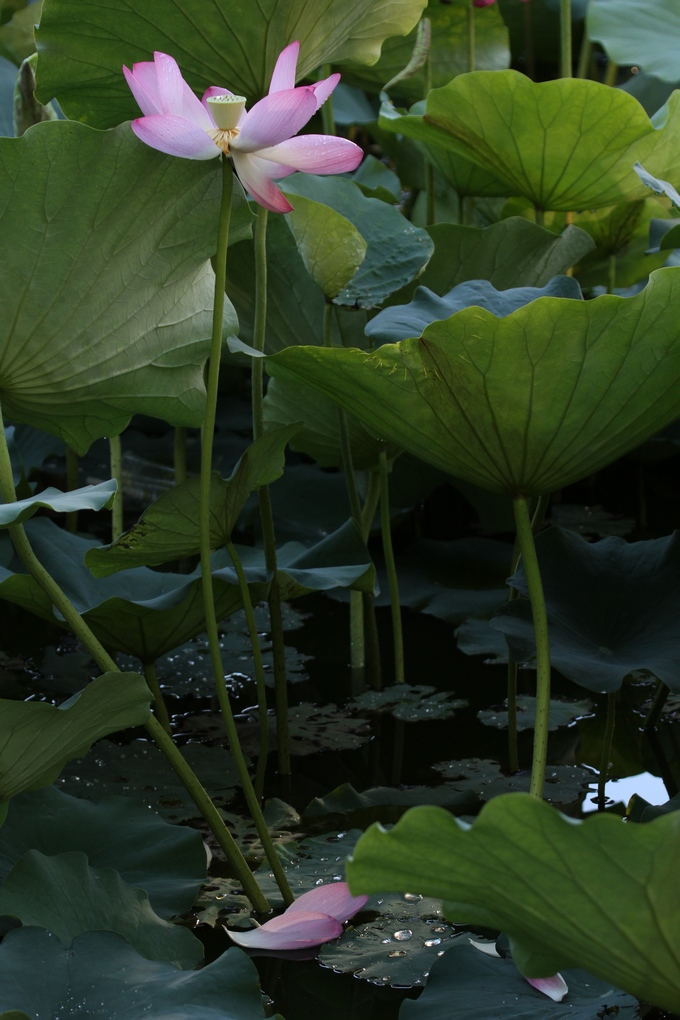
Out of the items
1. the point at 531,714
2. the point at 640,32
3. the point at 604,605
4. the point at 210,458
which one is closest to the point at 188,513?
the point at 210,458

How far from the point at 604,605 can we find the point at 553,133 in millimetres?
530

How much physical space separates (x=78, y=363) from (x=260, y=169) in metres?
0.23

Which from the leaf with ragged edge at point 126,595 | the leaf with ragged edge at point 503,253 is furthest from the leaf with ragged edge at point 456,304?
the leaf with ragged edge at point 503,253

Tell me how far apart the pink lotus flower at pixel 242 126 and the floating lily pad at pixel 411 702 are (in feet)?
2.23

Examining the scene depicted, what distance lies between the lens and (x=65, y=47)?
0.97 metres

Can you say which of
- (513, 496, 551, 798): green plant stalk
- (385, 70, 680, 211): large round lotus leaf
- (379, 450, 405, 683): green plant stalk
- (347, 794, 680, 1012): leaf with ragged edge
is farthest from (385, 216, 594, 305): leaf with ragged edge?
→ (347, 794, 680, 1012): leaf with ragged edge

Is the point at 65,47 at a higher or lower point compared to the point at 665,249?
higher

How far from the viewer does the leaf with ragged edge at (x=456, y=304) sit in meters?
0.86

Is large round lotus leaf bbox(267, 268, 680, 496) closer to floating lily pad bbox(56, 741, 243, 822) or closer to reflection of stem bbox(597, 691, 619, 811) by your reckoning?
reflection of stem bbox(597, 691, 619, 811)

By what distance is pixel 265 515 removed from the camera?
105 cm

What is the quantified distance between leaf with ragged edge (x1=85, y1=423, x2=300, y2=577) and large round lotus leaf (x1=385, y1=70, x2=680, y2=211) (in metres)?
0.50

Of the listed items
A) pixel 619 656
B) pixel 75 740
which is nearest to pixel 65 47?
pixel 75 740

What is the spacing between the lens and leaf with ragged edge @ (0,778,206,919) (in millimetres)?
812

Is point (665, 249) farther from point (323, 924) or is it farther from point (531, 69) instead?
point (531, 69)
